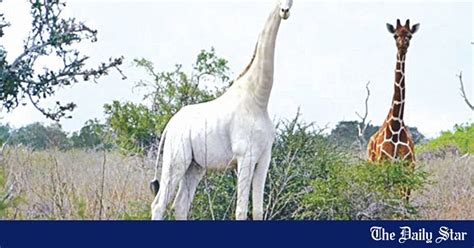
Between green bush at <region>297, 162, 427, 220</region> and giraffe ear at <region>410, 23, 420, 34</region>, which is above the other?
giraffe ear at <region>410, 23, 420, 34</region>

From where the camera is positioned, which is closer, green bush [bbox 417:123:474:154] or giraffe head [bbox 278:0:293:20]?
giraffe head [bbox 278:0:293:20]

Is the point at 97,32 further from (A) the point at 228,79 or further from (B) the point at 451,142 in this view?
(B) the point at 451,142

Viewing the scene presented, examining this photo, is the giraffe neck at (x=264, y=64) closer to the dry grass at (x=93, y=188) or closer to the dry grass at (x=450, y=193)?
the dry grass at (x=93, y=188)

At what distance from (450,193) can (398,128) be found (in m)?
0.79

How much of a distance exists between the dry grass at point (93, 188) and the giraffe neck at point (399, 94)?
0.53 m

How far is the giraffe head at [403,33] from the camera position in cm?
816

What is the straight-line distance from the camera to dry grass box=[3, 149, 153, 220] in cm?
649

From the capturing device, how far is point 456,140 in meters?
14.5

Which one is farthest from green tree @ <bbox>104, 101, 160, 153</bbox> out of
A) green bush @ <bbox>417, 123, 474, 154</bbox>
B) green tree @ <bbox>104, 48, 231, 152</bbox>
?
green bush @ <bbox>417, 123, 474, 154</bbox>

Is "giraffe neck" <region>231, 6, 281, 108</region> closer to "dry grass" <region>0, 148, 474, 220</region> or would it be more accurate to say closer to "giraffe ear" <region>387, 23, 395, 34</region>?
"dry grass" <region>0, 148, 474, 220</region>
